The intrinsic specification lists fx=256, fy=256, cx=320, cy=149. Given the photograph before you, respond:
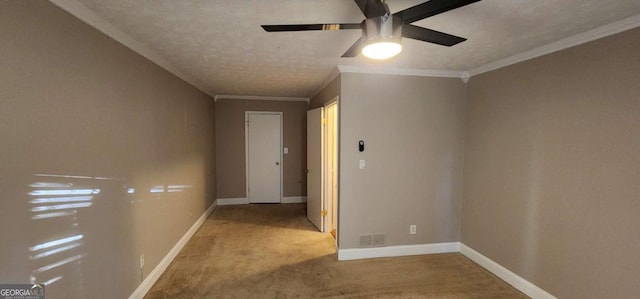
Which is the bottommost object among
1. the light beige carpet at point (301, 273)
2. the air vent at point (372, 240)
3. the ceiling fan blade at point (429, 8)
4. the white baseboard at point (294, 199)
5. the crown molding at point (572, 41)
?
the light beige carpet at point (301, 273)

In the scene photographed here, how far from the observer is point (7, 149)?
1162 millimetres

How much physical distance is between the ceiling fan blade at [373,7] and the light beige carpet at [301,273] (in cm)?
230

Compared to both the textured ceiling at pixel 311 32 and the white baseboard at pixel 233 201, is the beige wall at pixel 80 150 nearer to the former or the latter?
the textured ceiling at pixel 311 32

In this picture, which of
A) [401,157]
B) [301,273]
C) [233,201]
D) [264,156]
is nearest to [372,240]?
[301,273]

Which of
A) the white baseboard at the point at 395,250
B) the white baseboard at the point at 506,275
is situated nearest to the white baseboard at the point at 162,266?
the white baseboard at the point at 395,250

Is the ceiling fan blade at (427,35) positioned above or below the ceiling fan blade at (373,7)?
below

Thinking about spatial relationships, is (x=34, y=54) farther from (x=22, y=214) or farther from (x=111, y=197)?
(x=111, y=197)

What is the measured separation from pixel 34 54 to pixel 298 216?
3.89m

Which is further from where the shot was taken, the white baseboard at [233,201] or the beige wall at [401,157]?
the white baseboard at [233,201]

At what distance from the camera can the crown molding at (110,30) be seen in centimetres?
150

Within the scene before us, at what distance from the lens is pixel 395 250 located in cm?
314

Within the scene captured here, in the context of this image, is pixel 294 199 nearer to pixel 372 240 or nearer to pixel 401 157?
pixel 372 240

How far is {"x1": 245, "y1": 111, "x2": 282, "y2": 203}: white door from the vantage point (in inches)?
210

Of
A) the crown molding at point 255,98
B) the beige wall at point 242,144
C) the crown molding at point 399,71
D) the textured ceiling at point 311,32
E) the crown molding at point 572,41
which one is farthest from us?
→ the beige wall at point 242,144
